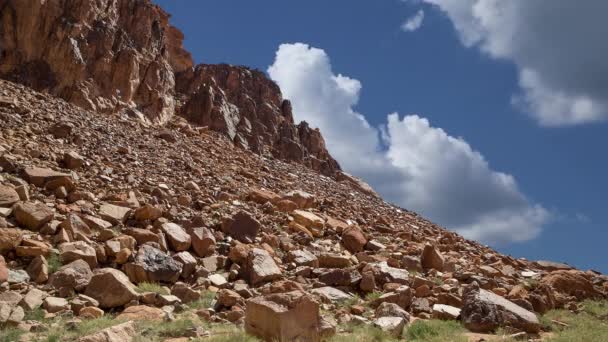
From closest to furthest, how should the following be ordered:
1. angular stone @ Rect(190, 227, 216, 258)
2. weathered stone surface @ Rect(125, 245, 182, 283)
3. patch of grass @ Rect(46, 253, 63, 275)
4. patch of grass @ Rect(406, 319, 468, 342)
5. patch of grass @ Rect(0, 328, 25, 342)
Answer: patch of grass @ Rect(0, 328, 25, 342) → patch of grass @ Rect(406, 319, 468, 342) → patch of grass @ Rect(46, 253, 63, 275) → weathered stone surface @ Rect(125, 245, 182, 283) → angular stone @ Rect(190, 227, 216, 258)

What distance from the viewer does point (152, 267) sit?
10008mm

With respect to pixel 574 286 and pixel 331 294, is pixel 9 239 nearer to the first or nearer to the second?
pixel 331 294

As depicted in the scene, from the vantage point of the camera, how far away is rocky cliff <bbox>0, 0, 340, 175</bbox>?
27.8 meters

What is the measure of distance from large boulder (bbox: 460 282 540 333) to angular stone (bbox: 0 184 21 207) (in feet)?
32.8

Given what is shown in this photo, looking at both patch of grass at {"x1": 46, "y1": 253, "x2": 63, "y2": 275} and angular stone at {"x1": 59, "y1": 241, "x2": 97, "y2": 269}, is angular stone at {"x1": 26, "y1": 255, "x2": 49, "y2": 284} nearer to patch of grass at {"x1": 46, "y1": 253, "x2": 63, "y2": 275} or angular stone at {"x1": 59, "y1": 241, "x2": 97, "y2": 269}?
patch of grass at {"x1": 46, "y1": 253, "x2": 63, "y2": 275}

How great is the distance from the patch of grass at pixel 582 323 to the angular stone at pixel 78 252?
852 centimetres

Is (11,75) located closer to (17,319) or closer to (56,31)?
(56,31)

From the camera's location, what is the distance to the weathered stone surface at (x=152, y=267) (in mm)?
9883

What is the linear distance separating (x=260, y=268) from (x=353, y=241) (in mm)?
5199

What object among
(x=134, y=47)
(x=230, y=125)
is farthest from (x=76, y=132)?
(x=230, y=125)

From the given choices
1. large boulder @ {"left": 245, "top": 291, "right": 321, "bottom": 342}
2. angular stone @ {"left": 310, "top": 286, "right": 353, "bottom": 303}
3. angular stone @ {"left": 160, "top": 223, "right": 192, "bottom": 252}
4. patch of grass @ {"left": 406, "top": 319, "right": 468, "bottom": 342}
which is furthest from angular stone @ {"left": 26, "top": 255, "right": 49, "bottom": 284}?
patch of grass @ {"left": 406, "top": 319, "right": 468, "bottom": 342}

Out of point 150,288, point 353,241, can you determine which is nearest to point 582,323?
point 353,241

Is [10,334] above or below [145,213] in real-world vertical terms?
below

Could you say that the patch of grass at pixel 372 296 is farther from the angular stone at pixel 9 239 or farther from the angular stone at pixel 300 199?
the angular stone at pixel 300 199
